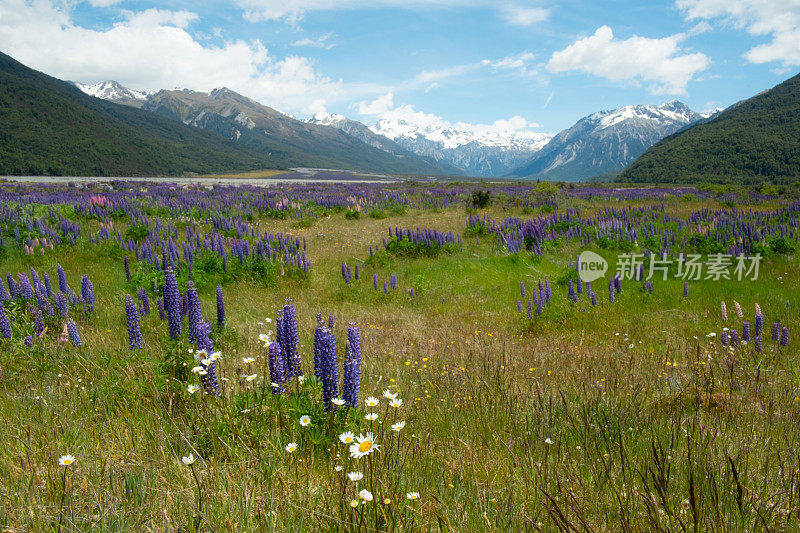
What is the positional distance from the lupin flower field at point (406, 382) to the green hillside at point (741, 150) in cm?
11518

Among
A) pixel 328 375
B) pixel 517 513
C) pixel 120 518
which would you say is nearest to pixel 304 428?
pixel 328 375

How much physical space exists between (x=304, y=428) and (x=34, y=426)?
6.78 feet

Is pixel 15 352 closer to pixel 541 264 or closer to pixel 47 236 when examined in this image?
pixel 47 236

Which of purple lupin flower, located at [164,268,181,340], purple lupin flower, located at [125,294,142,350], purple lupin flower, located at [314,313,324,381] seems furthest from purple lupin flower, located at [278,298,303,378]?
purple lupin flower, located at [125,294,142,350]

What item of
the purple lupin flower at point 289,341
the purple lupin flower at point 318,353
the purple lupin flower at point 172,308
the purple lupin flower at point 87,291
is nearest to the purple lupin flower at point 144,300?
the purple lupin flower at point 87,291

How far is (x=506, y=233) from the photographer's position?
1298 centimetres

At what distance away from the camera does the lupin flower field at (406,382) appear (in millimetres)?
2135

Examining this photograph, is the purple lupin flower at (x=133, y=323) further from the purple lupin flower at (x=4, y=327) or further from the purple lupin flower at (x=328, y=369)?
the purple lupin flower at (x=328, y=369)

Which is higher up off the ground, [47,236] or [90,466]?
[47,236]

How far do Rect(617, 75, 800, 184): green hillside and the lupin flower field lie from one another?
11518cm

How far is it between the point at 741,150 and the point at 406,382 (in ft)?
508

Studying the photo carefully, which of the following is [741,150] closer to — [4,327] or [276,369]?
[276,369]

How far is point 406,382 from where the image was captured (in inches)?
180

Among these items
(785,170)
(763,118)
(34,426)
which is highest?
(763,118)
